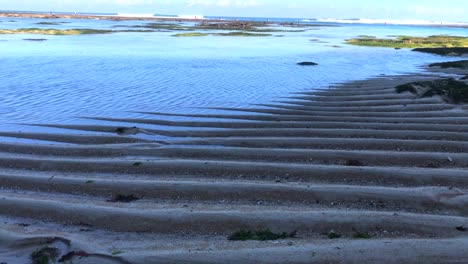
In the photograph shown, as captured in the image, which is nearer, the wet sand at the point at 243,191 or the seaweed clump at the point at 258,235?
the wet sand at the point at 243,191

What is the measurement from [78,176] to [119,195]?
4.22 ft

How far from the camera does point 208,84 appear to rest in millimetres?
19453

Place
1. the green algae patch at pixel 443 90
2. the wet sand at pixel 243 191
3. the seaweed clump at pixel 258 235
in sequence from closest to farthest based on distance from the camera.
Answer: the wet sand at pixel 243 191 → the seaweed clump at pixel 258 235 → the green algae patch at pixel 443 90

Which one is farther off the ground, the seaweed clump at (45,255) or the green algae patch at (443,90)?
the green algae patch at (443,90)

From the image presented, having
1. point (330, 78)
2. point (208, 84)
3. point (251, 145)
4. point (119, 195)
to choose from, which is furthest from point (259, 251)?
point (330, 78)

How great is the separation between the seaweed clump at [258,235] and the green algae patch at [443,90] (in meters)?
10.2

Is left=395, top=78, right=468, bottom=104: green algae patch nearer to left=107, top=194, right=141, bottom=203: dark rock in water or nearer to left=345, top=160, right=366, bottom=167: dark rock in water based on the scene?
left=345, top=160, right=366, bottom=167: dark rock in water

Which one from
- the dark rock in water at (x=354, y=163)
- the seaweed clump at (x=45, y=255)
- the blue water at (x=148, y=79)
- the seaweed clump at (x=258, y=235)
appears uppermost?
the blue water at (x=148, y=79)

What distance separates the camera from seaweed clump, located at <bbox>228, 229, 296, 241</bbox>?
5.42 m

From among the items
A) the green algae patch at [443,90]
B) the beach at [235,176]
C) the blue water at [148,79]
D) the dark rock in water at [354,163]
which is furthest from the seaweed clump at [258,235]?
the green algae patch at [443,90]

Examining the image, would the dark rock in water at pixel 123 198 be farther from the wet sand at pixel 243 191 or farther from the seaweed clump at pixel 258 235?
the seaweed clump at pixel 258 235

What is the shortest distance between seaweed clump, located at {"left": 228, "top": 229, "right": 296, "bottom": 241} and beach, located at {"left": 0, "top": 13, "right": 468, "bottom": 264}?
2 centimetres

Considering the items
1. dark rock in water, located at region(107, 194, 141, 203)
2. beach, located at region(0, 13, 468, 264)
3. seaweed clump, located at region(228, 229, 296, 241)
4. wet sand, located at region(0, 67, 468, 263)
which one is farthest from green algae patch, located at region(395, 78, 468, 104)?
dark rock in water, located at region(107, 194, 141, 203)

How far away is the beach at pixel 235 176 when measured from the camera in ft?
17.1
